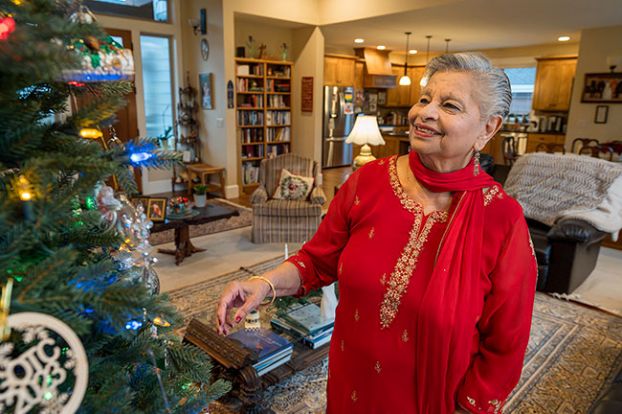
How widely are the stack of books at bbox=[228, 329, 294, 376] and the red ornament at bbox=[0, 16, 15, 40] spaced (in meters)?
1.76

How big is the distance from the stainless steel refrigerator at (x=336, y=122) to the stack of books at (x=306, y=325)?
666cm

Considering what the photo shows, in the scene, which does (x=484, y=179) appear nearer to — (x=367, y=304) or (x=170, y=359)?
(x=367, y=304)

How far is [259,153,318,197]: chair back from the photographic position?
4707 millimetres

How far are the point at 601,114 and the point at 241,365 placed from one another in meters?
7.24

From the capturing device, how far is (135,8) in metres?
6.14

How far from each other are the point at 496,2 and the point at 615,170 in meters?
2.71

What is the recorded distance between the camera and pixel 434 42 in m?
8.76

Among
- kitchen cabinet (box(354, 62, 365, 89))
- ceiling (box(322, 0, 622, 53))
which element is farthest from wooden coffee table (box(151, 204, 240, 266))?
kitchen cabinet (box(354, 62, 365, 89))

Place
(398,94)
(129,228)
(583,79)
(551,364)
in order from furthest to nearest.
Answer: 1. (398,94)
2. (583,79)
3. (551,364)
4. (129,228)

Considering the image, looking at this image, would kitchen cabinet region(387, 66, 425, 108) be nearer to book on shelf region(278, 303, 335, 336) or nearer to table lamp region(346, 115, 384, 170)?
table lamp region(346, 115, 384, 170)

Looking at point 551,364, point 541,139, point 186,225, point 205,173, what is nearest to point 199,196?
point 186,225

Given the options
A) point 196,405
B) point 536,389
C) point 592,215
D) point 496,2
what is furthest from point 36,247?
point 496,2

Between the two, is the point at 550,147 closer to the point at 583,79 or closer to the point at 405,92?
the point at 583,79

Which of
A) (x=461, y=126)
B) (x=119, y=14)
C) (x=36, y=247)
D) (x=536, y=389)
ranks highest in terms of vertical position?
(x=119, y=14)
